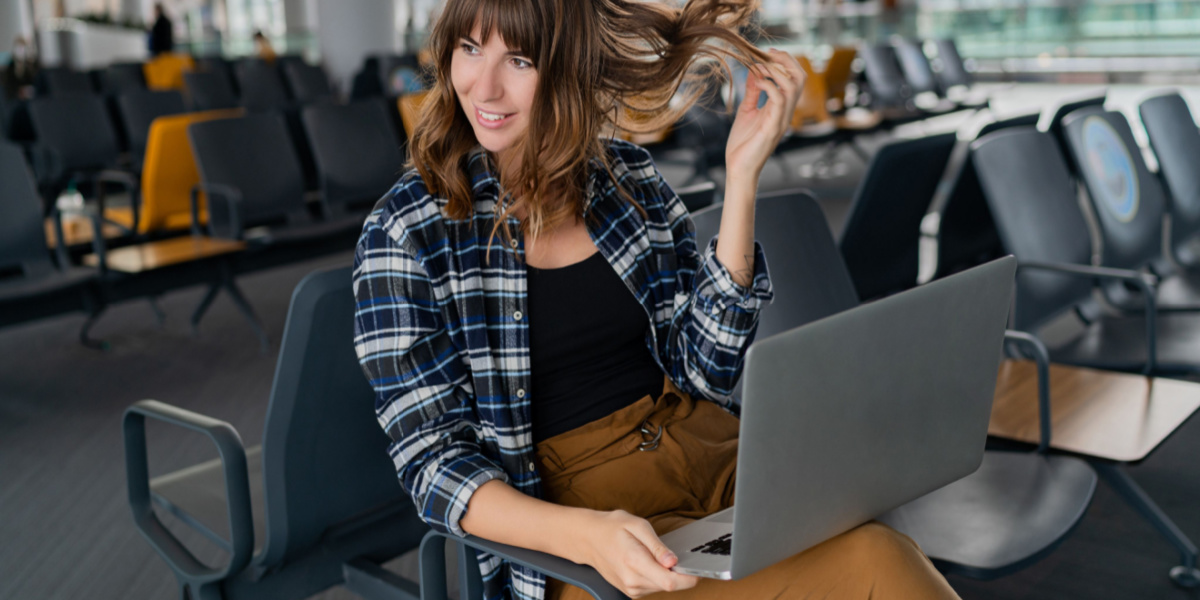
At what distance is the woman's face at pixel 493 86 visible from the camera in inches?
49.4

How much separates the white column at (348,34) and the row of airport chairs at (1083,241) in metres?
9.34

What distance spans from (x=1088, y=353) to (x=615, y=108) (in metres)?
1.66

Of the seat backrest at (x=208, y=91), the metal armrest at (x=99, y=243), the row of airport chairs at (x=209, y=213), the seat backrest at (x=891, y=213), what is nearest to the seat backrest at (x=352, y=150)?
the row of airport chairs at (x=209, y=213)

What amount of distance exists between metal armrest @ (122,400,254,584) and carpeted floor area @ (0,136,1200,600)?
0.73 metres

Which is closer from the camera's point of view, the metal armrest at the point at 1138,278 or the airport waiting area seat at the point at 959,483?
the airport waiting area seat at the point at 959,483

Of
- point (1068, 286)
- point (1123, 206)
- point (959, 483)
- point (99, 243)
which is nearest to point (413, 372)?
point (959, 483)

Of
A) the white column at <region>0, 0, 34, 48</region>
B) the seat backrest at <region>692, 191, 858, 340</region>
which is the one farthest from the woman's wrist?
the white column at <region>0, 0, 34, 48</region>

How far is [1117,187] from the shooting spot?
9.41ft

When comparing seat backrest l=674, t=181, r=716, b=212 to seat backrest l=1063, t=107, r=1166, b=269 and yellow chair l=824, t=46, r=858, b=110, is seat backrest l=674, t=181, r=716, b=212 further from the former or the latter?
yellow chair l=824, t=46, r=858, b=110

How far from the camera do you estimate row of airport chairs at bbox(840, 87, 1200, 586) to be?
2.10m

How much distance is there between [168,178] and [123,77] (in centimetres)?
673

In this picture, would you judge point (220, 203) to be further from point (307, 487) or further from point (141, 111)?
point (307, 487)

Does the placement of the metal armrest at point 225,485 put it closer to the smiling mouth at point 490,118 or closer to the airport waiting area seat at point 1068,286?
the smiling mouth at point 490,118

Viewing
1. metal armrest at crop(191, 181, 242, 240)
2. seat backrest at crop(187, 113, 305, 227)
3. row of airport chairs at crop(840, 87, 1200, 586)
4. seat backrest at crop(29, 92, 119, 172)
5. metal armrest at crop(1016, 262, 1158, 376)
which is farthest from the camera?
seat backrest at crop(29, 92, 119, 172)
